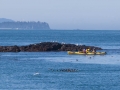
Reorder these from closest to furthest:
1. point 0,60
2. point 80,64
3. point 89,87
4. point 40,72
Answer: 1. point 89,87
2. point 40,72
3. point 80,64
4. point 0,60

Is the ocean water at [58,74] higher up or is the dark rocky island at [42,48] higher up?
the dark rocky island at [42,48]

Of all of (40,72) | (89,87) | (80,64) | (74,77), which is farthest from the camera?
(80,64)

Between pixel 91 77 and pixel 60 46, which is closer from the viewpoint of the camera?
pixel 91 77

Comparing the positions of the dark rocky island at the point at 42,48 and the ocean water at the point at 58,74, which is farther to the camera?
the dark rocky island at the point at 42,48

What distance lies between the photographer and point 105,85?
52562 millimetres

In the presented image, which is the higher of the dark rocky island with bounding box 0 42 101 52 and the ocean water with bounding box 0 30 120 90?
the dark rocky island with bounding box 0 42 101 52

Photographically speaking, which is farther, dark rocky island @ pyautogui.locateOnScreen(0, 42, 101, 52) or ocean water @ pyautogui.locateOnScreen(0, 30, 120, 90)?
dark rocky island @ pyautogui.locateOnScreen(0, 42, 101, 52)

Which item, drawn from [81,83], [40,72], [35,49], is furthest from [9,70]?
[35,49]

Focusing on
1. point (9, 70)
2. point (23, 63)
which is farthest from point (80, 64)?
point (9, 70)

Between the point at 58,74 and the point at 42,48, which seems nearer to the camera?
the point at 58,74

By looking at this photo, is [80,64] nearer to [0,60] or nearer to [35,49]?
[0,60]

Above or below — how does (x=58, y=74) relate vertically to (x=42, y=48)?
below

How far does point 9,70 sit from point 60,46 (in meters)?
40.1

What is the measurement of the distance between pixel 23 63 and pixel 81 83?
2254 cm
